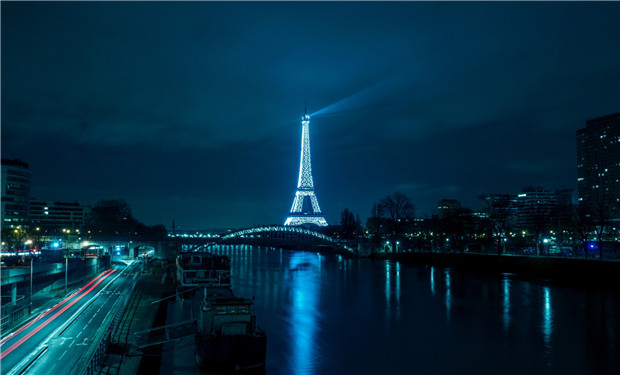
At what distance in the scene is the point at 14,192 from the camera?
85688 millimetres

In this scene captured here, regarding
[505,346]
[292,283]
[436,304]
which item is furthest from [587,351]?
[292,283]

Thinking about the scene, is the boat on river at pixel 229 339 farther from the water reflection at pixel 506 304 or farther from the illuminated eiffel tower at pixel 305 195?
the illuminated eiffel tower at pixel 305 195

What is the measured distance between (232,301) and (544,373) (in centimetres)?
1124

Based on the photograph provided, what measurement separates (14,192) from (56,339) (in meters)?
80.1

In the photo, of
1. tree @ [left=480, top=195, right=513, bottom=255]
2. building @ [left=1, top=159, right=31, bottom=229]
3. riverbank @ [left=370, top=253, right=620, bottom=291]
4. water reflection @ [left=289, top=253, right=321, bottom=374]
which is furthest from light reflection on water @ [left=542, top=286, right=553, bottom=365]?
building @ [left=1, top=159, right=31, bottom=229]

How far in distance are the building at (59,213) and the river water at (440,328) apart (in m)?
88.2

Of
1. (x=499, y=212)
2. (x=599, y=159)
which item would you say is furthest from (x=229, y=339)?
(x=599, y=159)

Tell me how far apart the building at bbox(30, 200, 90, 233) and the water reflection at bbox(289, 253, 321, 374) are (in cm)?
8324

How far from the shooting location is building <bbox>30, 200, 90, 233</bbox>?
114m

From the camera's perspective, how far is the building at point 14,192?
83.3m

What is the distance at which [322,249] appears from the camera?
371 feet

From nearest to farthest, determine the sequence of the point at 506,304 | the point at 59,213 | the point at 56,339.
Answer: the point at 56,339 < the point at 506,304 < the point at 59,213

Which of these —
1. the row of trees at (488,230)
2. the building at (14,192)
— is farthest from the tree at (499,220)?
the building at (14,192)

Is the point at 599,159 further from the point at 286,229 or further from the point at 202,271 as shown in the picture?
the point at 202,271
